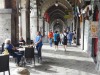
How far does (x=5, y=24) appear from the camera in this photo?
16047mm

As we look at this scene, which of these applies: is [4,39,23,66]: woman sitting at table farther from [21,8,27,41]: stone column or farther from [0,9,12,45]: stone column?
[21,8,27,41]: stone column

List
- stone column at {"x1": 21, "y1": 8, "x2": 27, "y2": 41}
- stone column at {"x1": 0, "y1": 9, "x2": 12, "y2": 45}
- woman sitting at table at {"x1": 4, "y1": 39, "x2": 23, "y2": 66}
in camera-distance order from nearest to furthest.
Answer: woman sitting at table at {"x1": 4, "y1": 39, "x2": 23, "y2": 66}, stone column at {"x1": 0, "y1": 9, "x2": 12, "y2": 45}, stone column at {"x1": 21, "y1": 8, "x2": 27, "y2": 41}

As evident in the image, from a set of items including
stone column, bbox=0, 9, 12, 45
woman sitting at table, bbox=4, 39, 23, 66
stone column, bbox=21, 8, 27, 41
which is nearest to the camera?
woman sitting at table, bbox=4, 39, 23, 66

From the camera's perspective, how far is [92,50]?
16.9 m

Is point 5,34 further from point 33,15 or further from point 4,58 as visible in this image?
point 33,15

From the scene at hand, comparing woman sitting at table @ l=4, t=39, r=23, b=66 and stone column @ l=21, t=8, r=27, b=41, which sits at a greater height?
stone column @ l=21, t=8, r=27, b=41

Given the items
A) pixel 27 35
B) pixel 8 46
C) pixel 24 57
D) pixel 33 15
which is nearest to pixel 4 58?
pixel 8 46

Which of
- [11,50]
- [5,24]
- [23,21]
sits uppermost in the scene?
[23,21]

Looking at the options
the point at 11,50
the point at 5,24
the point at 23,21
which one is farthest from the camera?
the point at 23,21

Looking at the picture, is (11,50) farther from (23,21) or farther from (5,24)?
(23,21)

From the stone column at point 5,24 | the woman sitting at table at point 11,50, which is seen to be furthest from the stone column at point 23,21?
the woman sitting at table at point 11,50

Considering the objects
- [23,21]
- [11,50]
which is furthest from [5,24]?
[23,21]

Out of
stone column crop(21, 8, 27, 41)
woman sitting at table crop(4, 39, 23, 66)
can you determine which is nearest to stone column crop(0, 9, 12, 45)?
woman sitting at table crop(4, 39, 23, 66)

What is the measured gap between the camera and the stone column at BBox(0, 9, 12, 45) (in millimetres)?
15949
